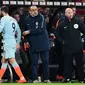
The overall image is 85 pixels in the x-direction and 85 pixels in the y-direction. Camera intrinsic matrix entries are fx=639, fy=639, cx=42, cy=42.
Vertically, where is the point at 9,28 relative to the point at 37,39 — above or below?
above

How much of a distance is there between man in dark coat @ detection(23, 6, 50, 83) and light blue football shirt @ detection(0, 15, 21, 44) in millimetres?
464

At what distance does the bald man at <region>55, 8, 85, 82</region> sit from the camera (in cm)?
1725

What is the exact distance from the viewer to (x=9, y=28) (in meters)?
16.9

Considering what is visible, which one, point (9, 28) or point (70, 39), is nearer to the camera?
point (9, 28)

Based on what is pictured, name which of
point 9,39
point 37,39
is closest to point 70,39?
point 37,39

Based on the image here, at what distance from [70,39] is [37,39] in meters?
0.91

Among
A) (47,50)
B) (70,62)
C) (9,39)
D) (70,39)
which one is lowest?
(70,62)

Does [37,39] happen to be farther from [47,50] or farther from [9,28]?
[9,28]

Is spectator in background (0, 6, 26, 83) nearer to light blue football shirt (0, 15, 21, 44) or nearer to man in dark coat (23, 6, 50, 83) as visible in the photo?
light blue football shirt (0, 15, 21, 44)

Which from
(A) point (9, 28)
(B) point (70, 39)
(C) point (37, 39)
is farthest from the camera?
(C) point (37, 39)

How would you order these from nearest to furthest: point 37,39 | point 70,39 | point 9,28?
point 9,28, point 70,39, point 37,39

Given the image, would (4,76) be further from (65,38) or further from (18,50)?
(65,38)

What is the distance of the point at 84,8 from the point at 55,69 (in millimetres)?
2077

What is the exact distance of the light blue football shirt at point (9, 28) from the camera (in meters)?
16.9
